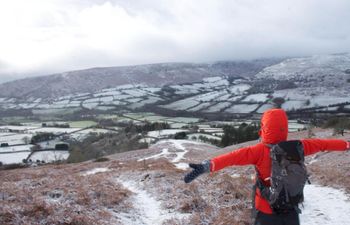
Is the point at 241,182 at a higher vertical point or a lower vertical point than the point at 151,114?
higher

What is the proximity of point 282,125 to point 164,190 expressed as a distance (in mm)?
11958

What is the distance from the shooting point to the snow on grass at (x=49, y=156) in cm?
7850

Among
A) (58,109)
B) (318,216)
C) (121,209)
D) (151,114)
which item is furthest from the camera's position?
(58,109)

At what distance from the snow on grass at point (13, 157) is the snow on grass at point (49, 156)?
6.07 ft

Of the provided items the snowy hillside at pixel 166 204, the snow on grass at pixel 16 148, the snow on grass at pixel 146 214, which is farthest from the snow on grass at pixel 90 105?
the snow on grass at pixel 146 214

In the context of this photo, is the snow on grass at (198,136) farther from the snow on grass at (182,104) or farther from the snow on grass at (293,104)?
the snow on grass at (182,104)

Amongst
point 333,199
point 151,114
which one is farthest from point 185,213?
point 151,114

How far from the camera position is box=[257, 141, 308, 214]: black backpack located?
5.73 meters

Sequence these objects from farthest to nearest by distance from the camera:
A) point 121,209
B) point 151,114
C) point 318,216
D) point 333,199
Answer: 1. point 151,114
2. point 333,199
3. point 121,209
4. point 318,216

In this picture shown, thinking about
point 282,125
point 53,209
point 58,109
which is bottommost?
point 58,109

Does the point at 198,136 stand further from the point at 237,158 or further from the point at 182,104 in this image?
the point at 182,104

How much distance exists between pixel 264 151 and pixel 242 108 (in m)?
137

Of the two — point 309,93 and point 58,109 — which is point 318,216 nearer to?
point 309,93

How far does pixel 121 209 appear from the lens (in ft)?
45.0
